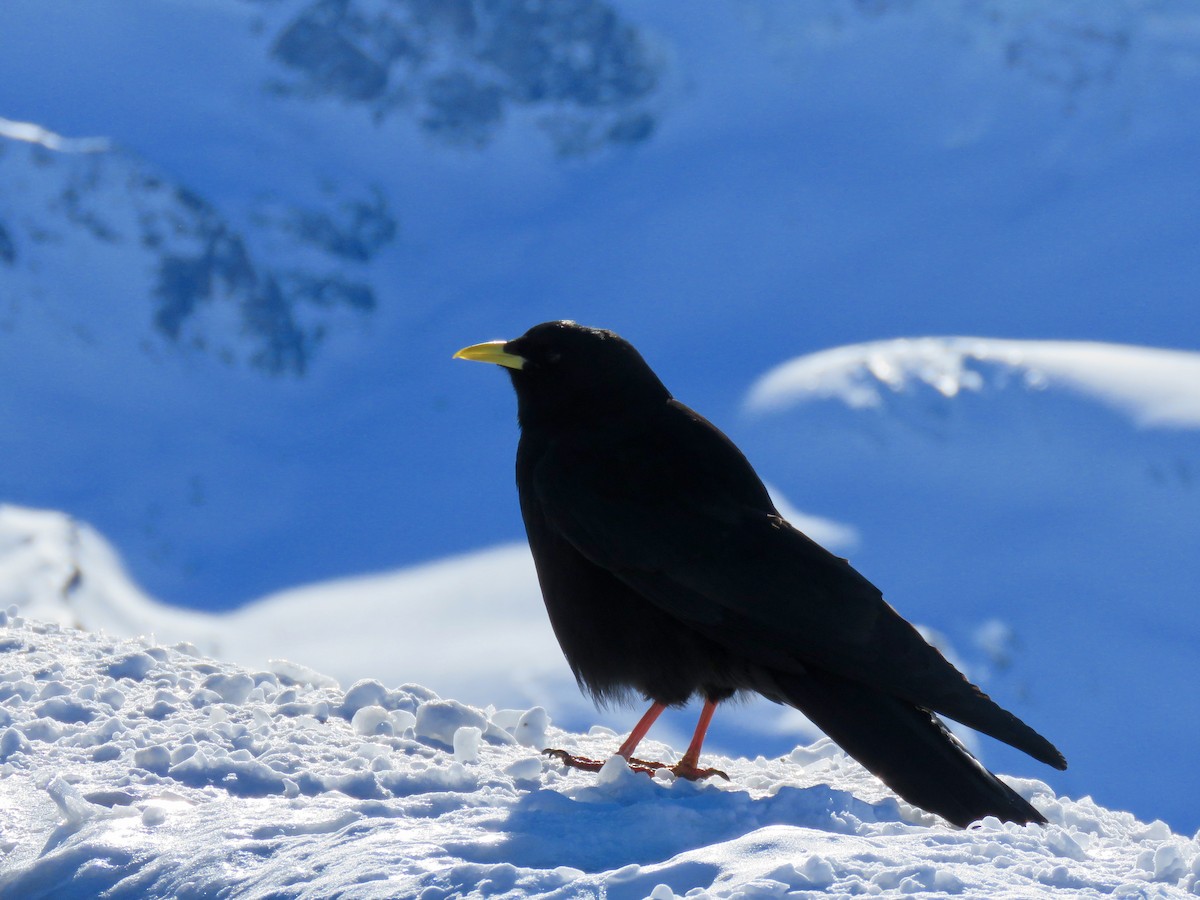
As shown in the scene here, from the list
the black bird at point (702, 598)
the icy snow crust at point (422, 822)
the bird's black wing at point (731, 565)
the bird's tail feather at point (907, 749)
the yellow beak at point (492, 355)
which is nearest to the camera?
the icy snow crust at point (422, 822)

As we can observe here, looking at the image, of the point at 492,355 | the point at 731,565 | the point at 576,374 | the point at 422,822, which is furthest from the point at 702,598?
the point at 492,355

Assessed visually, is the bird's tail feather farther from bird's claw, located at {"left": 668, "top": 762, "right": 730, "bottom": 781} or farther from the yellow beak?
the yellow beak

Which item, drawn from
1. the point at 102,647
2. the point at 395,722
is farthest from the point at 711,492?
the point at 102,647

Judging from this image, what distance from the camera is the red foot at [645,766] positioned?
4.94m

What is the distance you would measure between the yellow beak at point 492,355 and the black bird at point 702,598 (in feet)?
0.46

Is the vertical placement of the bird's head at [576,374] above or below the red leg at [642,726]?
above

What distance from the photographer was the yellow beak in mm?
5668

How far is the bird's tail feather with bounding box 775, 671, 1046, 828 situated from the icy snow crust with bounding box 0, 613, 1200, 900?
0.44 feet

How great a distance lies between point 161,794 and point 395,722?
1.40 meters

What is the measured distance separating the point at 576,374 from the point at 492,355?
41 cm

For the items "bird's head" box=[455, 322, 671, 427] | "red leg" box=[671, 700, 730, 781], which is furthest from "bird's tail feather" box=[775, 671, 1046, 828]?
"bird's head" box=[455, 322, 671, 427]

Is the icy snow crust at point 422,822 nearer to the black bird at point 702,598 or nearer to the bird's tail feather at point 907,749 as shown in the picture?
the bird's tail feather at point 907,749

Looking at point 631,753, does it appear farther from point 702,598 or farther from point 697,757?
point 702,598

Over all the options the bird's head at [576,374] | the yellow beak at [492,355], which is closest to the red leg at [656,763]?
the bird's head at [576,374]
